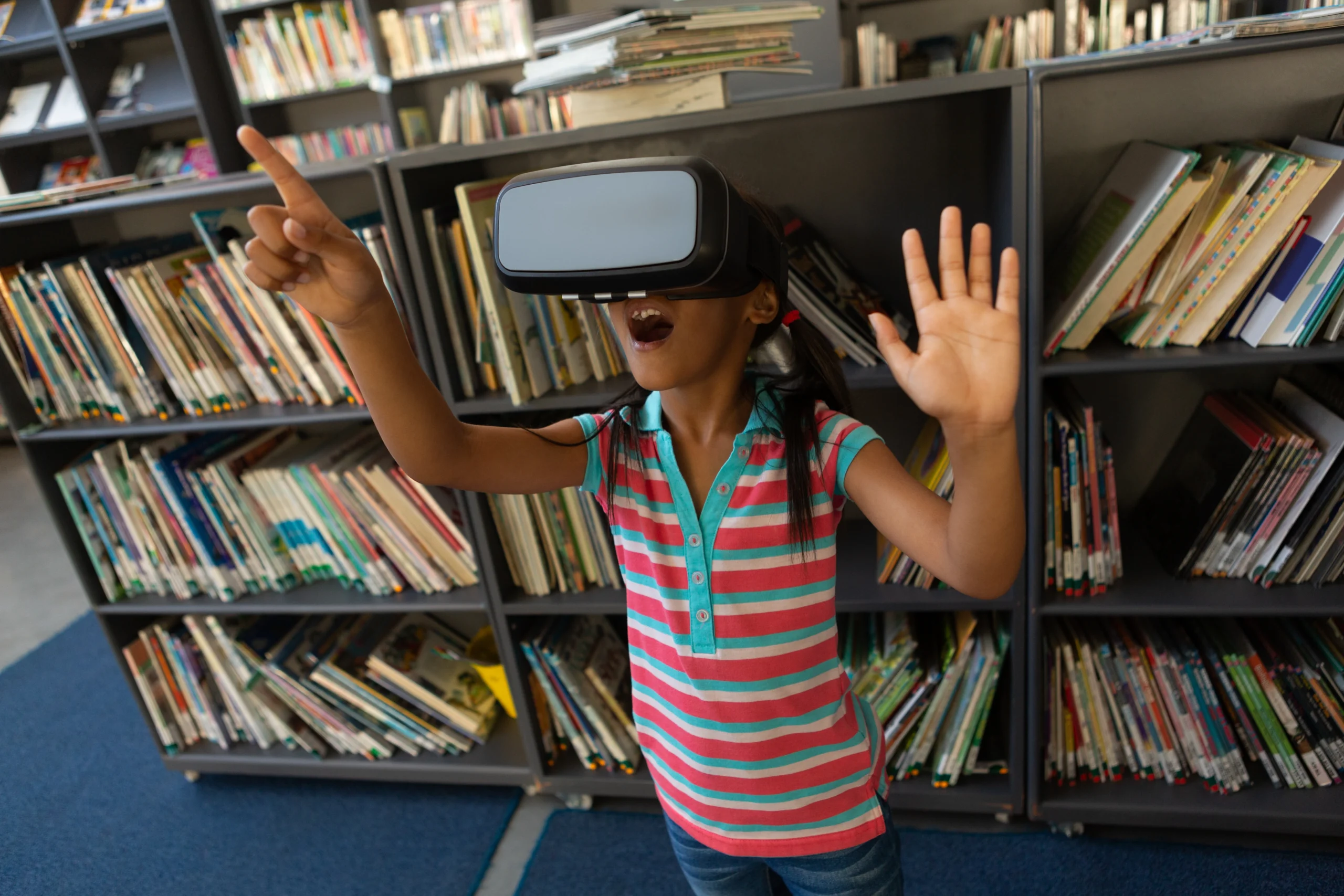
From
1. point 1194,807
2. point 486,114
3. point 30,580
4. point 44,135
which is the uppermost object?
point 44,135

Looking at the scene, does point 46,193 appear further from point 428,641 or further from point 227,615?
point 428,641

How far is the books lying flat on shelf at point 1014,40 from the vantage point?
11.8 ft

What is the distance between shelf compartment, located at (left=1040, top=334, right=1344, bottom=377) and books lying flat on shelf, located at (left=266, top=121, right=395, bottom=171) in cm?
371

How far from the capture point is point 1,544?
3.69m

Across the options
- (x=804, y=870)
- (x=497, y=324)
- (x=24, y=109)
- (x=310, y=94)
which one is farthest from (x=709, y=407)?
(x=24, y=109)

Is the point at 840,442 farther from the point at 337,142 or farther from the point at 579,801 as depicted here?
the point at 337,142

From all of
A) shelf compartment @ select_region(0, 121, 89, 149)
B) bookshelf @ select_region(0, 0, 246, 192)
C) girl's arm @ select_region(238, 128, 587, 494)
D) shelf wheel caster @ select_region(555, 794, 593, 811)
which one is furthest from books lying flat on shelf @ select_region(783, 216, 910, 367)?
shelf compartment @ select_region(0, 121, 89, 149)

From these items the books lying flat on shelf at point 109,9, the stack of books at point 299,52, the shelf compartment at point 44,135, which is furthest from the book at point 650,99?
the shelf compartment at point 44,135

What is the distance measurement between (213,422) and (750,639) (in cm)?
128

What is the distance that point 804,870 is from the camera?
3.16 feet

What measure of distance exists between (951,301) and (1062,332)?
750mm

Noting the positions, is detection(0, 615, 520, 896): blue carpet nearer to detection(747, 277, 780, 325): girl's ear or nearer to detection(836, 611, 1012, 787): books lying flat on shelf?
detection(836, 611, 1012, 787): books lying flat on shelf

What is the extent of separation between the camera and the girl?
81cm

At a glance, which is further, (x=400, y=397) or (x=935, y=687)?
(x=935, y=687)
